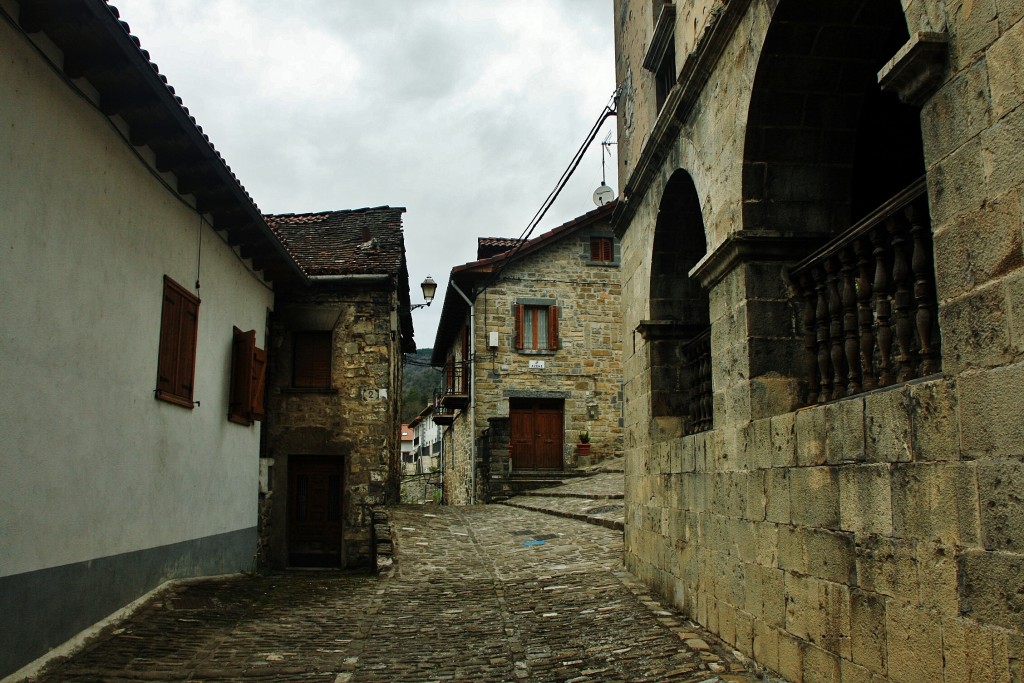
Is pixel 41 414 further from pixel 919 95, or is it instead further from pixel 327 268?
pixel 327 268

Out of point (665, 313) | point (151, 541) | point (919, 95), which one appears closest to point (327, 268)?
point (151, 541)

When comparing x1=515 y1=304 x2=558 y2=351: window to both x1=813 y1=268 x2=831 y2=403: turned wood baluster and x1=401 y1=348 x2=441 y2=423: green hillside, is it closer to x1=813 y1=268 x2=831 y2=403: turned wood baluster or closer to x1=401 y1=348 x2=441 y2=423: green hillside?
x1=813 y1=268 x2=831 y2=403: turned wood baluster

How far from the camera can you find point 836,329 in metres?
4.59

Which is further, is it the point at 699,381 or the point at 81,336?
the point at 699,381

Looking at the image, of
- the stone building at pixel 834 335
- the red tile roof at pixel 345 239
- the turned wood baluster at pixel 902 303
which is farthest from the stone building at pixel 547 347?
Answer: the turned wood baluster at pixel 902 303

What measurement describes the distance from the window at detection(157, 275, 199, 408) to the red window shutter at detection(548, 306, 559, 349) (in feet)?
40.5

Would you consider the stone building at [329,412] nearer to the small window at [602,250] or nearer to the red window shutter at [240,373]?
the red window shutter at [240,373]

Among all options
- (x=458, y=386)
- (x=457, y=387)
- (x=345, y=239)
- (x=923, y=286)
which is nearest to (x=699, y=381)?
(x=923, y=286)

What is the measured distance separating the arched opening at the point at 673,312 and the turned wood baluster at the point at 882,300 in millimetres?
3504

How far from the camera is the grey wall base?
216 inches

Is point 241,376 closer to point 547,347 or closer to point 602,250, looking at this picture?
point 547,347

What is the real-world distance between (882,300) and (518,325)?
17.4 metres

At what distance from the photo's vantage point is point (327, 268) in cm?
1389

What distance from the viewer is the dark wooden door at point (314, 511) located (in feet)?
45.0
